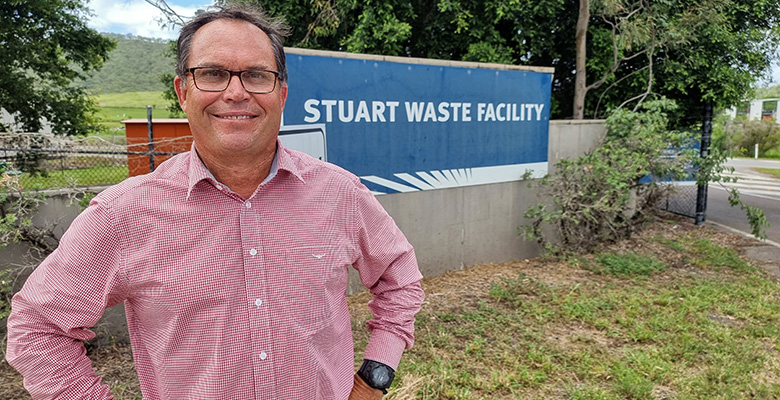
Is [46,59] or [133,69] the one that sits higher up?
[133,69]

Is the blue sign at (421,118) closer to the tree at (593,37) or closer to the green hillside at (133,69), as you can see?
the tree at (593,37)

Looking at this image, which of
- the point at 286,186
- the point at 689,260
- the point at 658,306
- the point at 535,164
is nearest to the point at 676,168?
the point at 689,260

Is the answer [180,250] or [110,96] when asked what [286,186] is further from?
[110,96]

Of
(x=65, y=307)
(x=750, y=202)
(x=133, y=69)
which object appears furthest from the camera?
(x=133, y=69)

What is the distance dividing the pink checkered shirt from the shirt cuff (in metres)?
0.19

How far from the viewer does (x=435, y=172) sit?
603cm

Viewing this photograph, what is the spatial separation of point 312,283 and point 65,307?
60 cm

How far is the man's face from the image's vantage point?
1.44 meters

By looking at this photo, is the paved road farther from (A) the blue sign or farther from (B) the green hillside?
(B) the green hillside

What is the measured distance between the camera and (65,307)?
1.36 m

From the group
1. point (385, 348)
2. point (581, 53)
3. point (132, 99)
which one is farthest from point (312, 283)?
point (132, 99)

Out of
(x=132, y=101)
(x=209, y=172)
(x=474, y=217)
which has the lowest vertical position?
(x=474, y=217)

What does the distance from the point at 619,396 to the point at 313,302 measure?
2807 millimetres

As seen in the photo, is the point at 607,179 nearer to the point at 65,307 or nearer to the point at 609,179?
the point at 609,179
